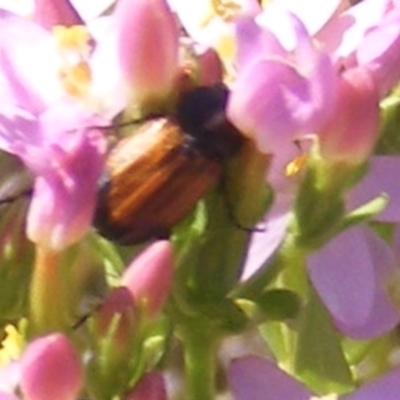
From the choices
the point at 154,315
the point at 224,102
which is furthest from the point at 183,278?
the point at 224,102

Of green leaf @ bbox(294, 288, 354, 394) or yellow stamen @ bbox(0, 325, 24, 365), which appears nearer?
yellow stamen @ bbox(0, 325, 24, 365)

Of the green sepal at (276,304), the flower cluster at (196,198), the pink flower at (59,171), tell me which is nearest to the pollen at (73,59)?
the flower cluster at (196,198)

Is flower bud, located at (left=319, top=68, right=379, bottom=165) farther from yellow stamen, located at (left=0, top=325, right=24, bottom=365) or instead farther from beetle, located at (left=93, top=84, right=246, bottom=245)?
yellow stamen, located at (left=0, top=325, right=24, bottom=365)

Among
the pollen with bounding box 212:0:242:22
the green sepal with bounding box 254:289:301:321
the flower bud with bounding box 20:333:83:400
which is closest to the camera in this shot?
the flower bud with bounding box 20:333:83:400

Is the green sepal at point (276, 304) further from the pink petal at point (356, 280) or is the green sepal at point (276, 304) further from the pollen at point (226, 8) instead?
the pollen at point (226, 8)

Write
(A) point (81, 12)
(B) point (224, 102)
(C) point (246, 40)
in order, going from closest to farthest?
(C) point (246, 40) < (B) point (224, 102) < (A) point (81, 12)

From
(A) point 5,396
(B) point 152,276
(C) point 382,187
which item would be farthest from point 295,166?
(A) point 5,396

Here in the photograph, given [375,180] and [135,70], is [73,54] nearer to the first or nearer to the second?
[135,70]

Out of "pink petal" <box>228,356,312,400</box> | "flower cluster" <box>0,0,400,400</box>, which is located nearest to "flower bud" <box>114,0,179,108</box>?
"flower cluster" <box>0,0,400,400</box>
